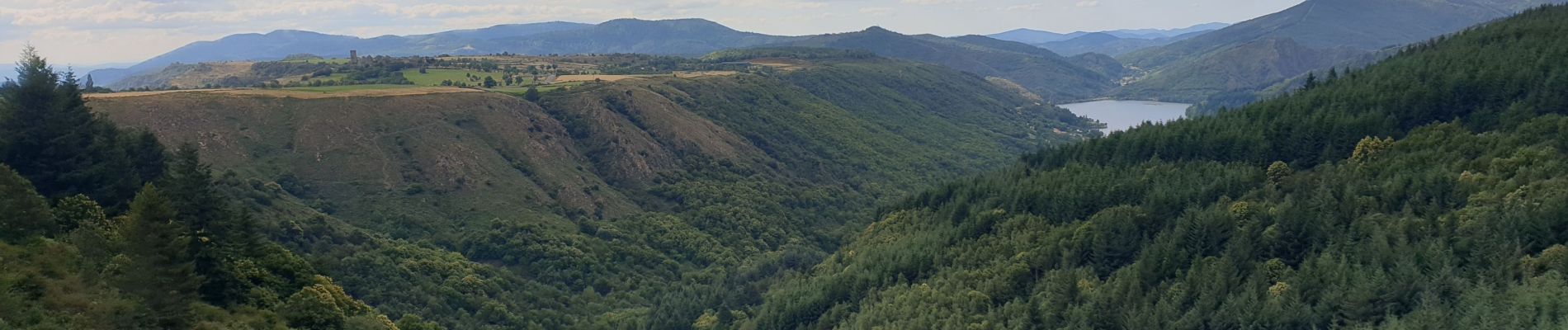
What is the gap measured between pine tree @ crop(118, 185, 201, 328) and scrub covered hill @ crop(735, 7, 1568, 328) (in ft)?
132

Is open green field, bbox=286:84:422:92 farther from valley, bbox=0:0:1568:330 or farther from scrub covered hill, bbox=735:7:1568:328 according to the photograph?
scrub covered hill, bbox=735:7:1568:328

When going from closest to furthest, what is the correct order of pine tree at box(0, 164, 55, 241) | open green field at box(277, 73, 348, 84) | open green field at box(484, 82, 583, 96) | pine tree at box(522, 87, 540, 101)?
pine tree at box(0, 164, 55, 241) → pine tree at box(522, 87, 540, 101) → open green field at box(484, 82, 583, 96) → open green field at box(277, 73, 348, 84)

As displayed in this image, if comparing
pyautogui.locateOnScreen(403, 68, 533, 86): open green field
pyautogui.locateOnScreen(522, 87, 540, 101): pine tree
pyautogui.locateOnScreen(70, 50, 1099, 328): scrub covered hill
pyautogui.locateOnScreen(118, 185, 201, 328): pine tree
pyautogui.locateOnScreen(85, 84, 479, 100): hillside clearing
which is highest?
pyautogui.locateOnScreen(403, 68, 533, 86): open green field

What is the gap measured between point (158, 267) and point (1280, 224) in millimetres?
A: 56279

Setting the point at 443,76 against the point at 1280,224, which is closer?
the point at 1280,224

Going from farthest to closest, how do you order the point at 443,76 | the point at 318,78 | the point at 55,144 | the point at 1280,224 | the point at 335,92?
the point at 443,76
the point at 318,78
the point at 335,92
the point at 1280,224
the point at 55,144

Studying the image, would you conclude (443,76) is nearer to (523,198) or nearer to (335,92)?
(335,92)

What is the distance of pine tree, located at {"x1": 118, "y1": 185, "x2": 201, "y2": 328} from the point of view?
3228 cm

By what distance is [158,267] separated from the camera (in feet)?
108

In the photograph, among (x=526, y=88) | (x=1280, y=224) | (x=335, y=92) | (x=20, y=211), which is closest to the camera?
(x=20, y=211)

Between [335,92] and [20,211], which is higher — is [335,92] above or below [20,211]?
above

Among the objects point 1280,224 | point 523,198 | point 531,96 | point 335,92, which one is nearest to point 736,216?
point 523,198

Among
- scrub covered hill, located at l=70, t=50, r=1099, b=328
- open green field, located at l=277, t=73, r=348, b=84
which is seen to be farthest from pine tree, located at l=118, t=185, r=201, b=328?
open green field, located at l=277, t=73, r=348, b=84

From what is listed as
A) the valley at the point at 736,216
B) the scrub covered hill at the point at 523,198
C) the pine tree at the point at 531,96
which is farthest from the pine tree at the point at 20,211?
the pine tree at the point at 531,96
